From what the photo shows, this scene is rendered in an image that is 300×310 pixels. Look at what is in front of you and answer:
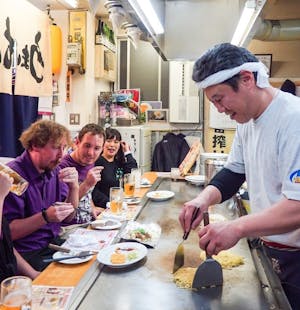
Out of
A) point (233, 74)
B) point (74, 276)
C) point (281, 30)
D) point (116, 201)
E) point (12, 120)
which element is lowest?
point (74, 276)

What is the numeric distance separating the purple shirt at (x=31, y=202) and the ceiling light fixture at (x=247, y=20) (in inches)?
56.0

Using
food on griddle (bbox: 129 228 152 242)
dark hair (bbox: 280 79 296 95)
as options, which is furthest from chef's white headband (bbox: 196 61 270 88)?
dark hair (bbox: 280 79 296 95)

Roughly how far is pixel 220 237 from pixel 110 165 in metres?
2.51

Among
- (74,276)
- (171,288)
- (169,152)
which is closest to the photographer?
(171,288)

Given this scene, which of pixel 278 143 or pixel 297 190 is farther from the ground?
pixel 278 143

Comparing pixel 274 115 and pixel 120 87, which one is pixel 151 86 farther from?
pixel 274 115

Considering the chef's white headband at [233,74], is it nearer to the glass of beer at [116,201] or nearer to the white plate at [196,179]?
the glass of beer at [116,201]

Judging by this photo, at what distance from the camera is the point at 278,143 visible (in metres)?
1.27

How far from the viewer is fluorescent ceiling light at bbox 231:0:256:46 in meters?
1.74

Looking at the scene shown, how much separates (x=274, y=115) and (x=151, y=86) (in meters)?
4.63

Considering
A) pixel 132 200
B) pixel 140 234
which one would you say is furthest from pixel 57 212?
pixel 132 200

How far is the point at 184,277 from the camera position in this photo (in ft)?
4.00

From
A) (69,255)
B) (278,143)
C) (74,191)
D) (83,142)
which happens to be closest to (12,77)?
(83,142)

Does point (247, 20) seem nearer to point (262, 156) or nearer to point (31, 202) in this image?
point (262, 156)
